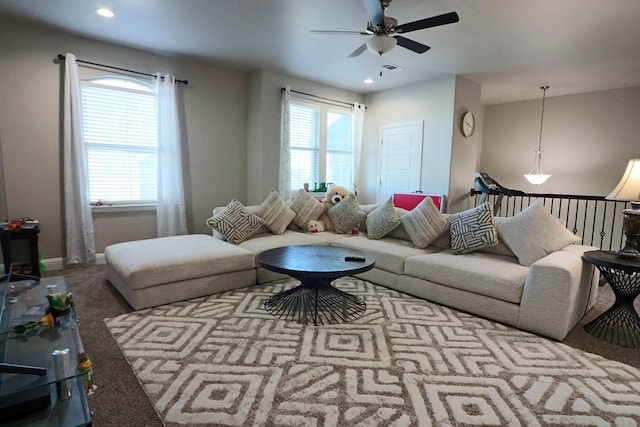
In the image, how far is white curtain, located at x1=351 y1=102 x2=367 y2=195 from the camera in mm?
6402

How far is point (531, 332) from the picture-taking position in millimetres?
2520

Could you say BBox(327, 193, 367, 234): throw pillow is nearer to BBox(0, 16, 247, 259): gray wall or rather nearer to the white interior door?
the white interior door

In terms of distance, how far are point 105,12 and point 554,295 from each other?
15.2 feet

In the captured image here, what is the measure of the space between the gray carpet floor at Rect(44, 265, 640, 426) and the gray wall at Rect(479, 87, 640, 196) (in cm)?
338

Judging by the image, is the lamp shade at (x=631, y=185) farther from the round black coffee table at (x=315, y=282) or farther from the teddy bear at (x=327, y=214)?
the teddy bear at (x=327, y=214)

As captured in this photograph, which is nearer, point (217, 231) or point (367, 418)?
point (367, 418)

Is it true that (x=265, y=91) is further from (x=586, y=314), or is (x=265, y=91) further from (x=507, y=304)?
(x=586, y=314)

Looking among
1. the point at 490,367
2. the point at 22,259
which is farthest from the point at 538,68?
the point at 22,259

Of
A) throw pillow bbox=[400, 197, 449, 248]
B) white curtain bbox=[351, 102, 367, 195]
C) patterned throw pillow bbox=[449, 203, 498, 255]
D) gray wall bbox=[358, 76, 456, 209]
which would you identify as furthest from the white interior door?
patterned throw pillow bbox=[449, 203, 498, 255]

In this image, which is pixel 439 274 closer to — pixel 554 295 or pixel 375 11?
pixel 554 295

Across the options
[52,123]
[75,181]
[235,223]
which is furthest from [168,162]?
[235,223]

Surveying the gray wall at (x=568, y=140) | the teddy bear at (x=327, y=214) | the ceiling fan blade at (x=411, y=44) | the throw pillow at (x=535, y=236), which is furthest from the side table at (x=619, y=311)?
the gray wall at (x=568, y=140)

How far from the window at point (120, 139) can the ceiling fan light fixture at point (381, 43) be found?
3136 millimetres

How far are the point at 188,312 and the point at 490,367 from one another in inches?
86.3
